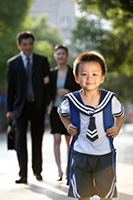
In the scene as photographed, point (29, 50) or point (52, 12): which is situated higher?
point (52, 12)

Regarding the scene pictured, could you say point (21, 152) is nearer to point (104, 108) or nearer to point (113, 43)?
point (104, 108)

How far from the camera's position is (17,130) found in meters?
6.79

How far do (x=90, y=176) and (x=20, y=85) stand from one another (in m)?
3.12

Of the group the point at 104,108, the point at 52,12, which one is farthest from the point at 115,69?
the point at 52,12

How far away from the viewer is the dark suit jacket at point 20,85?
6.69m

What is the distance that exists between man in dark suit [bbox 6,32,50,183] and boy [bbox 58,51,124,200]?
2.94 metres

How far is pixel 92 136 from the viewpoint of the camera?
12.2 feet

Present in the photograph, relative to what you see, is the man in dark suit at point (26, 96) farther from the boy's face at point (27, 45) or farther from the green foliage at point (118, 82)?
the green foliage at point (118, 82)

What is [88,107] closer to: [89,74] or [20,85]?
[89,74]

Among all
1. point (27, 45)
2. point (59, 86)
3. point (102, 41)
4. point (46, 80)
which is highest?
point (102, 41)

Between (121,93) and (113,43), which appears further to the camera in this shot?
(121,93)

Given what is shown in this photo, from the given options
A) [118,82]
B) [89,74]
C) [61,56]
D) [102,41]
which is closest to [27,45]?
[61,56]

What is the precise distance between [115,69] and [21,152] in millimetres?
19083

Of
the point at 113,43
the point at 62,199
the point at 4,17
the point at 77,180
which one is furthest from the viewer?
the point at 4,17
